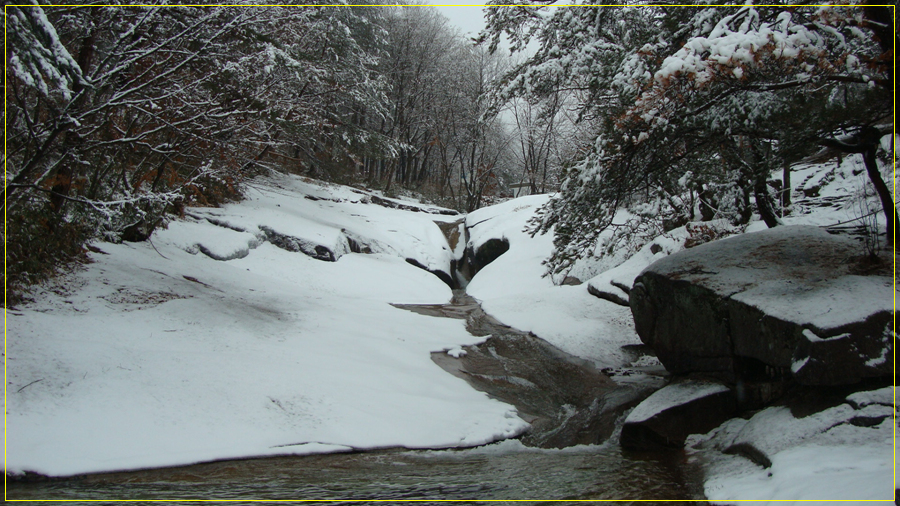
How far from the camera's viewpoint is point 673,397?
14.9 feet

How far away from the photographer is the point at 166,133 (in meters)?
8.34

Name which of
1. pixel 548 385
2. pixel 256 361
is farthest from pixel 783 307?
pixel 256 361

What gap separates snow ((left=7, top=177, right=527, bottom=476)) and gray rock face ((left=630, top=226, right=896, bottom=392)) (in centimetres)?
207

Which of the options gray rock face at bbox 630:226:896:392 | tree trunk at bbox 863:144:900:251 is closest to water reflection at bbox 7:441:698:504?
gray rock face at bbox 630:226:896:392

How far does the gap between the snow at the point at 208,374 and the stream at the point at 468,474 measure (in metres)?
0.16

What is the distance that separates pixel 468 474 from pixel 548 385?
113 inches

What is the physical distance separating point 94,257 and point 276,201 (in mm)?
8342

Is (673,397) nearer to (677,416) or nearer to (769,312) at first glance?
(677,416)

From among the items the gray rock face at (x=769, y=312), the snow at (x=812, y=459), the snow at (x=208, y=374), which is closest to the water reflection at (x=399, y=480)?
the snow at (x=208, y=374)

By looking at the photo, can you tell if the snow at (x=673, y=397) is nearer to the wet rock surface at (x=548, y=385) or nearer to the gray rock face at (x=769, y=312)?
the gray rock face at (x=769, y=312)

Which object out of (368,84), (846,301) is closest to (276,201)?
(368,84)

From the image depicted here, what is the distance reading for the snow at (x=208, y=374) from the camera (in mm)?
3525

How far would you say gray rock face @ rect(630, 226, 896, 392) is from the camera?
3.58 metres

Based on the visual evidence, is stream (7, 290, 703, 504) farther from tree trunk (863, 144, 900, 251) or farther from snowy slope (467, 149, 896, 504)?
tree trunk (863, 144, 900, 251)
